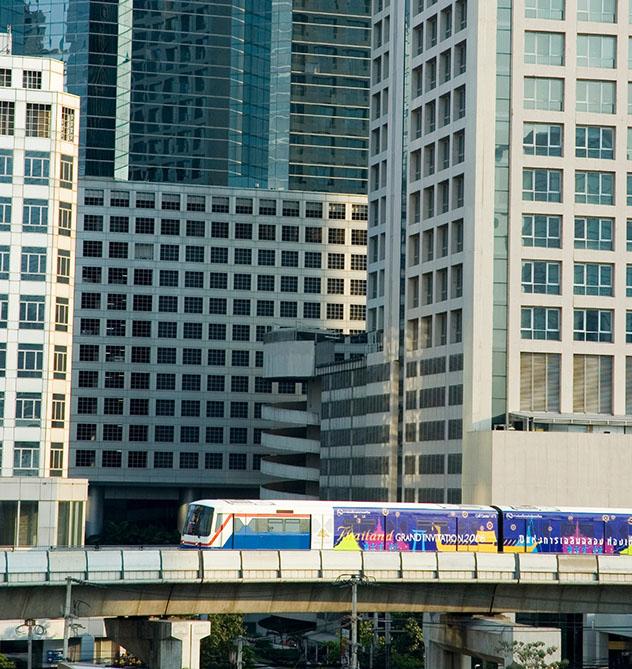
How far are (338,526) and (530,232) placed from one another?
46.0 meters

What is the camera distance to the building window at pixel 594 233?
138000 millimetres

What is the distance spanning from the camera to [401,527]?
10100 cm

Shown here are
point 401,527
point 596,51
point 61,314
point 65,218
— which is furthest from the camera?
point 596,51

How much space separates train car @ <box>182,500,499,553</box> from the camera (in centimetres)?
9681

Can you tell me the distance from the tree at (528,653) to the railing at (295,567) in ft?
12.7

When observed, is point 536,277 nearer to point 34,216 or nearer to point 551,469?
point 551,469

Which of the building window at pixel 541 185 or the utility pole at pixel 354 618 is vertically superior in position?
the building window at pixel 541 185

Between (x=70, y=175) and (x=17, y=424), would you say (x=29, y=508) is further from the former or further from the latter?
(x=70, y=175)

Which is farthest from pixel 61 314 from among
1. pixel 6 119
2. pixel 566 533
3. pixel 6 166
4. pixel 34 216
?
pixel 566 533

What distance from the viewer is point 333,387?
170 metres

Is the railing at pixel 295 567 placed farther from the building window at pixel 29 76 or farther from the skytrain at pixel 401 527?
the building window at pixel 29 76

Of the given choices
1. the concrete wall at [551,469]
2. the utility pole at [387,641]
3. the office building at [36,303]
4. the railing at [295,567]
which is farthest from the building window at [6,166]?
the railing at [295,567]

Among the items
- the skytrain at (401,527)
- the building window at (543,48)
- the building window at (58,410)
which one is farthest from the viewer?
the building window at (543,48)

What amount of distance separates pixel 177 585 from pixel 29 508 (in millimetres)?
39549
